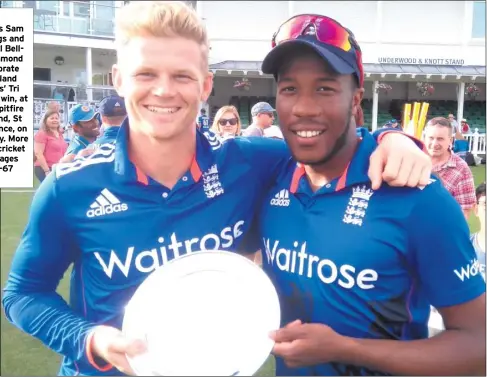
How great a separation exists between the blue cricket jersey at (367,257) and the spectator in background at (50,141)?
3.07m

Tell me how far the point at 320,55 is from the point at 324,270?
1.75ft

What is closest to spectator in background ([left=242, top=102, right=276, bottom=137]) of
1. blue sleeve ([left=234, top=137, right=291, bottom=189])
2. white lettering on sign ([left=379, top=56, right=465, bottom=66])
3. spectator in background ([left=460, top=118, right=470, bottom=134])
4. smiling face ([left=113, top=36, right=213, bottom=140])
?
blue sleeve ([left=234, top=137, right=291, bottom=189])

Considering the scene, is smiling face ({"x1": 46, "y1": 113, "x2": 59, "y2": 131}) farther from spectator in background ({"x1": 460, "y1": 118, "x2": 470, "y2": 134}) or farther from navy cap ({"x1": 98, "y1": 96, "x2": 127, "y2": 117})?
spectator in background ({"x1": 460, "y1": 118, "x2": 470, "y2": 134})

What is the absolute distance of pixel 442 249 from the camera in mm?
1128

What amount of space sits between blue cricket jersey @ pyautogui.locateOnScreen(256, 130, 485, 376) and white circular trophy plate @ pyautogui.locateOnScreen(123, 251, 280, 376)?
160 millimetres

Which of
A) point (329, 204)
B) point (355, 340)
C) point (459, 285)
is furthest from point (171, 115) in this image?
point (459, 285)

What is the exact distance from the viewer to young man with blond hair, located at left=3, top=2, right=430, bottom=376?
47.7 inches

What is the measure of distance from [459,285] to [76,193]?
998mm

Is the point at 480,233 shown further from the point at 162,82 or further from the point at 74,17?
the point at 74,17

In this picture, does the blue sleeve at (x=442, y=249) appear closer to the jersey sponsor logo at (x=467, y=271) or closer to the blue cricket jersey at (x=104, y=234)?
the jersey sponsor logo at (x=467, y=271)

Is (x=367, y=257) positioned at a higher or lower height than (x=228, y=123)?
lower

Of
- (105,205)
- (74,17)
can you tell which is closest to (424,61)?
(74,17)

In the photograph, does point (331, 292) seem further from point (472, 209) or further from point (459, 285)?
point (472, 209)

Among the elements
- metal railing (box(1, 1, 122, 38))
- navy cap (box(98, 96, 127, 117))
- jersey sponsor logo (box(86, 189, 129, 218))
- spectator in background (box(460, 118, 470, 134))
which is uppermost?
metal railing (box(1, 1, 122, 38))
